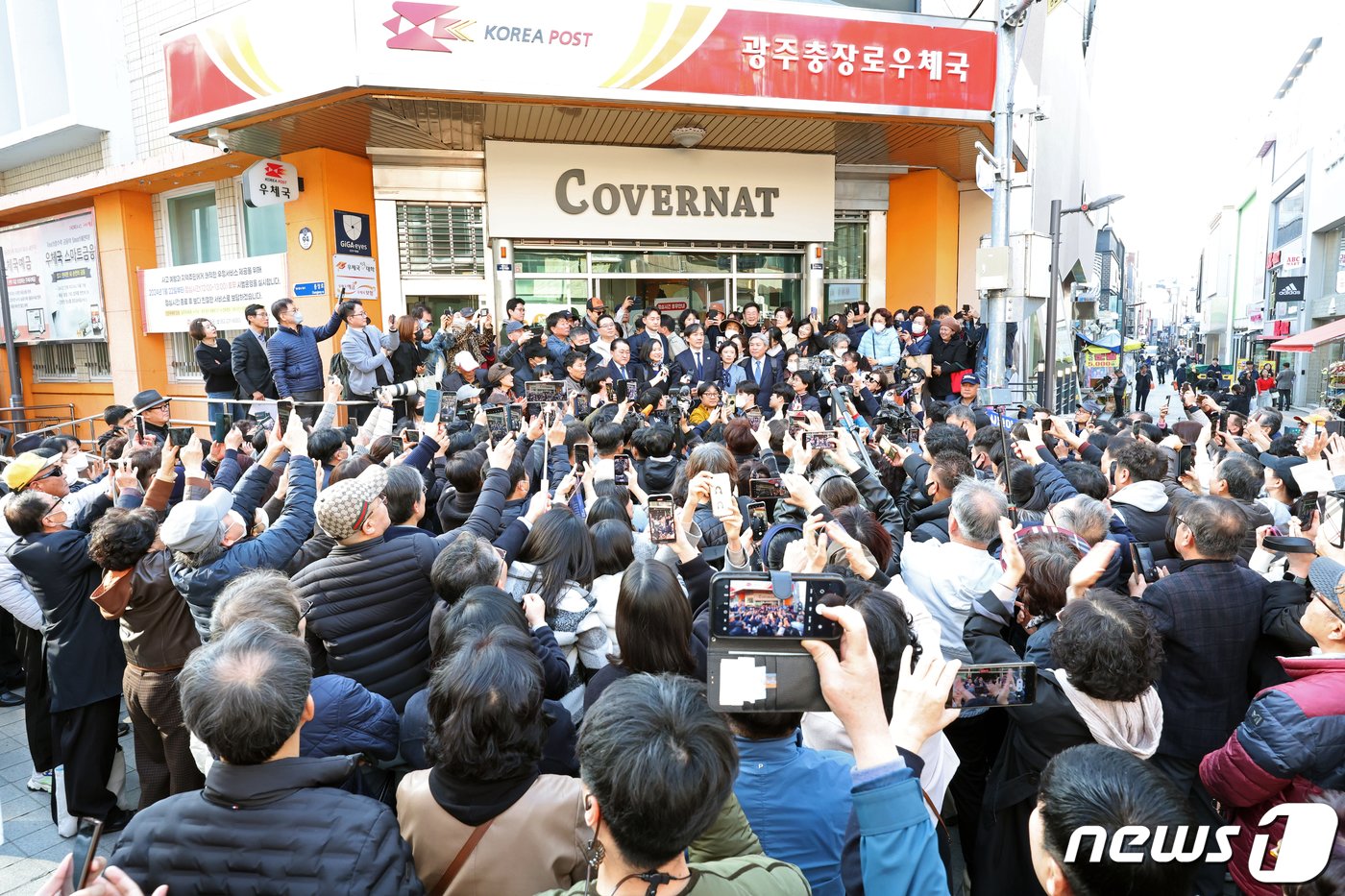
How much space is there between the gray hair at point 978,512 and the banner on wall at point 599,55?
807 centimetres

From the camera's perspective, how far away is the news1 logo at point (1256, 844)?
1.34 m

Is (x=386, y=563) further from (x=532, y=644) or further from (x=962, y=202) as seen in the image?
(x=962, y=202)

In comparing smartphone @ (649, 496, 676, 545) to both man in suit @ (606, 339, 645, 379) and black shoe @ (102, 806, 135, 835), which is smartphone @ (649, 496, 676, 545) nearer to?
black shoe @ (102, 806, 135, 835)

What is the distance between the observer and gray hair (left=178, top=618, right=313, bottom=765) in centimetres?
169

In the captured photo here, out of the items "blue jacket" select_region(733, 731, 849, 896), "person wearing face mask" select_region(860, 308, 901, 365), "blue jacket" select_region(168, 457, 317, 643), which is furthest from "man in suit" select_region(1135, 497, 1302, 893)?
"person wearing face mask" select_region(860, 308, 901, 365)

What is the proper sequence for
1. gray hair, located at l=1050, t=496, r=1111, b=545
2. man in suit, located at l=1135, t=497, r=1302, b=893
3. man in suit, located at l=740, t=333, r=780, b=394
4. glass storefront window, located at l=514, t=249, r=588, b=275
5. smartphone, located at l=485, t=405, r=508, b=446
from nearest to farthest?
1. man in suit, located at l=1135, t=497, r=1302, b=893
2. gray hair, located at l=1050, t=496, r=1111, b=545
3. smartphone, located at l=485, t=405, r=508, b=446
4. man in suit, located at l=740, t=333, r=780, b=394
5. glass storefront window, located at l=514, t=249, r=588, b=275

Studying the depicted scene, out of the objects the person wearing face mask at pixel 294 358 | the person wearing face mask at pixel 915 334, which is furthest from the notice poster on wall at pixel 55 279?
the person wearing face mask at pixel 915 334

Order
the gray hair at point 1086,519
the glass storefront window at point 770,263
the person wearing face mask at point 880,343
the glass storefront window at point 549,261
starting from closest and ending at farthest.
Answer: the gray hair at point 1086,519
the person wearing face mask at point 880,343
the glass storefront window at point 549,261
the glass storefront window at point 770,263

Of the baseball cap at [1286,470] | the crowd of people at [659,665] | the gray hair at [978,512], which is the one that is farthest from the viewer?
the baseball cap at [1286,470]

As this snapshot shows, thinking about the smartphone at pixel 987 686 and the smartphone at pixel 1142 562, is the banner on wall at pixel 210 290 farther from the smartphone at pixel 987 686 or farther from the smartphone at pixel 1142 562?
the smartphone at pixel 987 686

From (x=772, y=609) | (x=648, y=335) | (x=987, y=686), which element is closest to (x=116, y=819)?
(x=772, y=609)

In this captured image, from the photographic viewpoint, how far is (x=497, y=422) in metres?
5.87

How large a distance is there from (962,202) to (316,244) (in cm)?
1082

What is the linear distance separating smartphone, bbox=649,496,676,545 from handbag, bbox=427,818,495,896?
4.69ft
